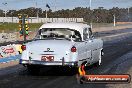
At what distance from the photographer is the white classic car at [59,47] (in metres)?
13.8

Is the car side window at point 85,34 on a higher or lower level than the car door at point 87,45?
higher

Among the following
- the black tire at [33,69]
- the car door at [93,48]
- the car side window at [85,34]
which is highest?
the car side window at [85,34]

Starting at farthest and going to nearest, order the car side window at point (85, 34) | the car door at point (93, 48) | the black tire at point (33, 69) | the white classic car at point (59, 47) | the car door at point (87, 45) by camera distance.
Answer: the car door at point (93, 48) → the car side window at point (85, 34) → the car door at point (87, 45) → the black tire at point (33, 69) → the white classic car at point (59, 47)

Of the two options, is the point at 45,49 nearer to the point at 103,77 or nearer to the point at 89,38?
the point at 89,38

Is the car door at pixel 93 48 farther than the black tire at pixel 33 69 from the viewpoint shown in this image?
Yes

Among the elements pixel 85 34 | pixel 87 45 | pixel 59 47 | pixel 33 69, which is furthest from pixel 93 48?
pixel 33 69

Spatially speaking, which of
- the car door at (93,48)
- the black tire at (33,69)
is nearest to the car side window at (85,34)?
the car door at (93,48)

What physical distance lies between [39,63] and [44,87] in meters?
2.27

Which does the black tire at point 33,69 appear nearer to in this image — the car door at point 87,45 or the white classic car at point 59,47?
the white classic car at point 59,47

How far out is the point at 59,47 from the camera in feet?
45.4

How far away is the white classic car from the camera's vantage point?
545 inches

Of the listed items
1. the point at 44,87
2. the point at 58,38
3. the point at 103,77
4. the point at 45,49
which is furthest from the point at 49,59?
the point at 103,77

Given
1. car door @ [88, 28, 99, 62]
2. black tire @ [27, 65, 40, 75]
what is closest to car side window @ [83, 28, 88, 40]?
car door @ [88, 28, 99, 62]

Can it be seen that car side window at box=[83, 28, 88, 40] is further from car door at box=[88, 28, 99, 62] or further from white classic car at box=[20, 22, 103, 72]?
car door at box=[88, 28, 99, 62]
